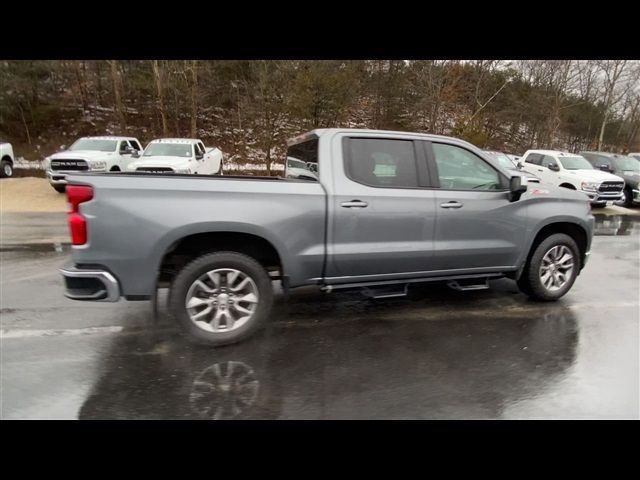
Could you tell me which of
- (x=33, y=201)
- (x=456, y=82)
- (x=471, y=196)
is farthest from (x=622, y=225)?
(x=33, y=201)

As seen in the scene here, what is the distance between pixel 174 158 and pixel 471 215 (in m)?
11.1

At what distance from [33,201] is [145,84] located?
46.3 feet

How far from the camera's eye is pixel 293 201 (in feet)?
11.8

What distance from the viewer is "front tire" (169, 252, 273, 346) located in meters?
3.47

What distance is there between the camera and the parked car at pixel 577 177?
13.0 meters

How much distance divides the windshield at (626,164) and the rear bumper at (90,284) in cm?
1826

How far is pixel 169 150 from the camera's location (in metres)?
13.5

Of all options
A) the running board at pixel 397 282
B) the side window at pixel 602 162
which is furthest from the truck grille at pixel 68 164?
the side window at pixel 602 162

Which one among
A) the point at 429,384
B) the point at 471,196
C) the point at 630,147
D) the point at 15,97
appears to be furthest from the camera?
the point at 630,147

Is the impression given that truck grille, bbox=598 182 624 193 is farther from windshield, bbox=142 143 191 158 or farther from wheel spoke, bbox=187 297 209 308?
wheel spoke, bbox=187 297 209 308

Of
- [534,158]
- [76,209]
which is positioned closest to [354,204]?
[76,209]

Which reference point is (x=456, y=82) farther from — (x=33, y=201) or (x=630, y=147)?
(x=630, y=147)

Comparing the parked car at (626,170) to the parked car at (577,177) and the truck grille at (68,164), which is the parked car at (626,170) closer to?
the parked car at (577,177)

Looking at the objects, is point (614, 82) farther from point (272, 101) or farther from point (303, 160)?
point (303, 160)
